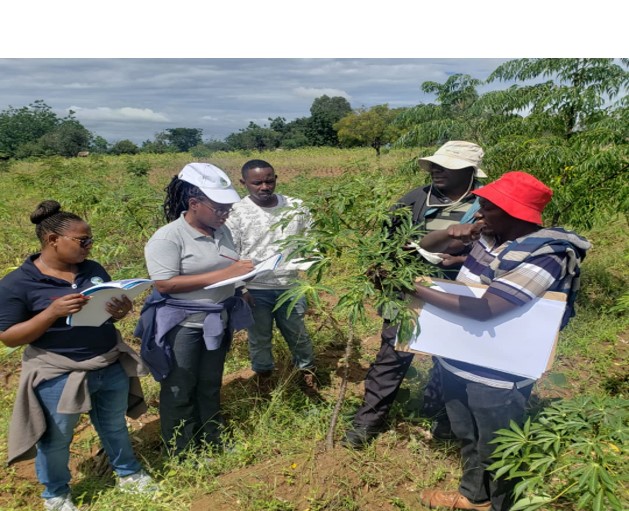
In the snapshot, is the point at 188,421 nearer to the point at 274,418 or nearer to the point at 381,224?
the point at 274,418

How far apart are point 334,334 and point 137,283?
7.29ft

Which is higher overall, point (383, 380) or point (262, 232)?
point (262, 232)

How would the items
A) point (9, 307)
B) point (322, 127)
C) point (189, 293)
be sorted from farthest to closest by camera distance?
point (322, 127)
point (189, 293)
point (9, 307)

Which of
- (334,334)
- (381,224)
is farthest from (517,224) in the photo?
(334,334)

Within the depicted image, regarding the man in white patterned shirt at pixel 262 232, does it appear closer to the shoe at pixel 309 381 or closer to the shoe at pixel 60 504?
the shoe at pixel 309 381

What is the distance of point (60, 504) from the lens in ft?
6.66

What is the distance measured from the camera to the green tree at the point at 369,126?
1037 inches

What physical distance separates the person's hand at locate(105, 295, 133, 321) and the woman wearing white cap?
0.15 m

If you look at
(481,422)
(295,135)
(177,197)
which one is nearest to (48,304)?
(177,197)

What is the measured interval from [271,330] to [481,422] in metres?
1.50

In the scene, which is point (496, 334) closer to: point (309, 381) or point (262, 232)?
point (262, 232)

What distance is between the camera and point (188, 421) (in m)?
2.38

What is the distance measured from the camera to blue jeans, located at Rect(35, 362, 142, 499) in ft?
6.29

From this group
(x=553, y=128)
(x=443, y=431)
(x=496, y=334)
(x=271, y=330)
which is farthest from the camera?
(x=553, y=128)
